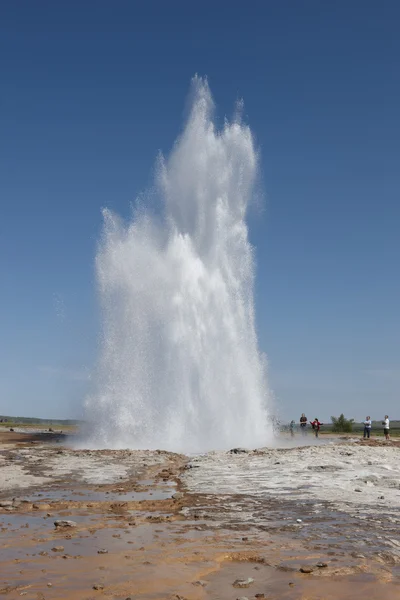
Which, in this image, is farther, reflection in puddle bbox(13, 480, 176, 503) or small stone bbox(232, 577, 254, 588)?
reflection in puddle bbox(13, 480, 176, 503)

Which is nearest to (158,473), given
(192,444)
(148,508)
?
(148,508)

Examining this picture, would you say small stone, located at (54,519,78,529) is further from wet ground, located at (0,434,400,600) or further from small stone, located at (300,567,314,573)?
small stone, located at (300,567,314,573)

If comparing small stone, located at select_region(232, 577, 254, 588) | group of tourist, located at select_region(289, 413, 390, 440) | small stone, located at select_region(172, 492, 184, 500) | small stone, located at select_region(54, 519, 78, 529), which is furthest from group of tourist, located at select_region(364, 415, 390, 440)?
small stone, located at select_region(232, 577, 254, 588)

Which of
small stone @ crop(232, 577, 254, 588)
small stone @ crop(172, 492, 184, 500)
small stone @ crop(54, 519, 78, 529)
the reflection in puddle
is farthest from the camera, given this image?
small stone @ crop(172, 492, 184, 500)

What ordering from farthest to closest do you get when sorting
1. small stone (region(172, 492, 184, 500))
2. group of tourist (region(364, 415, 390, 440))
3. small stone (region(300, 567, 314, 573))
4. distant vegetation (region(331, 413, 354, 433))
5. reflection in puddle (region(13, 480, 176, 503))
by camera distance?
distant vegetation (region(331, 413, 354, 433)) < group of tourist (region(364, 415, 390, 440)) < small stone (region(172, 492, 184, 500)) < reflection in puddle (region(13, 480, 176, 503)) < small stone (region(300, 567, 314, 573))

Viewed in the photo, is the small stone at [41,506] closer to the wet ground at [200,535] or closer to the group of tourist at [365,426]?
the wet ground at [200,535]

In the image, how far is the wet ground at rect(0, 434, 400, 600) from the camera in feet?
19.5

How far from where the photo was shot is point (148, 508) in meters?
10.7

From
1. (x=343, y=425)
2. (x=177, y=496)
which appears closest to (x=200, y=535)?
(x=177, y=496)

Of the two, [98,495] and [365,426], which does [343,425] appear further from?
[98,495]

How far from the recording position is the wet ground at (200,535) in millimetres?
5930

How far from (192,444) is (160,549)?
68.5 ft

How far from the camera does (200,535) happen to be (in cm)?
822

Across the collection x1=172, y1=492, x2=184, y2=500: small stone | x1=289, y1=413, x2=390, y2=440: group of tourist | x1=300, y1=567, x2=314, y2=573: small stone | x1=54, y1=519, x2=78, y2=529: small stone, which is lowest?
x1=300, y1=567, x2=314, y2=573: small stone
